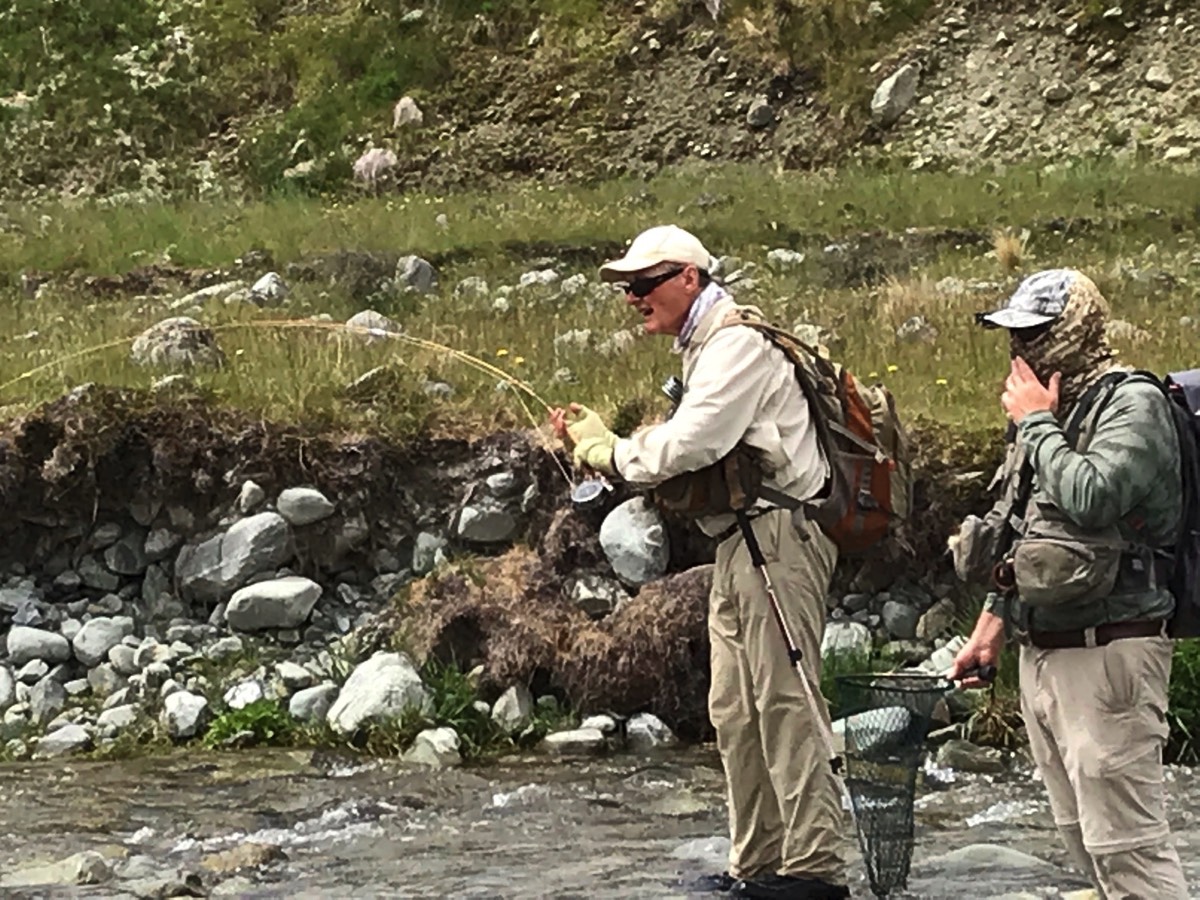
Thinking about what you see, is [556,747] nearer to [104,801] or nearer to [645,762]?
[645,762]

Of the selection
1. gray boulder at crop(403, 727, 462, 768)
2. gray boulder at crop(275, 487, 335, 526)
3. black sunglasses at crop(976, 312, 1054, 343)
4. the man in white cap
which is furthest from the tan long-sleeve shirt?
gray boulder at crop(275, 487, 335, 526)

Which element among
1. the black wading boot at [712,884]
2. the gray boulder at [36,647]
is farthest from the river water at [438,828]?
the gray boulder at [36,647]

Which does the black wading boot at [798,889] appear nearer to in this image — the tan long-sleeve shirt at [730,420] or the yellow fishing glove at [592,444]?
the tan long-sleeve shirt at [730,420]

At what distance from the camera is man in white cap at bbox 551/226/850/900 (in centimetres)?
538

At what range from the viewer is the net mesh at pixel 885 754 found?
17.8ft

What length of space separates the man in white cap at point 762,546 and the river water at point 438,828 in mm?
583

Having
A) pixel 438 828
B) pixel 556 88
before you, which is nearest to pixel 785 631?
pixel 438 828

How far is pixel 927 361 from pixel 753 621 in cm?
600

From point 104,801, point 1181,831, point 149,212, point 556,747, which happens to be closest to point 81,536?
point 104,801

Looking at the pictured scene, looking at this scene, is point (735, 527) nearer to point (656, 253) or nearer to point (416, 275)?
point (656, 253)

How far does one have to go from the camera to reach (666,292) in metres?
5.53

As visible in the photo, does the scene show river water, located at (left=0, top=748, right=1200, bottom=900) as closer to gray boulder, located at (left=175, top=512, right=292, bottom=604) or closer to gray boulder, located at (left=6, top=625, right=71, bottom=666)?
gray boulder, located at (left=6, top=625, right=71, bottom=666)

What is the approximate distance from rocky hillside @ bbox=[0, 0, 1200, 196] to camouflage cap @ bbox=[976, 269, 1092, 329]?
1746 centimetres

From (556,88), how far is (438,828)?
21.0 metres
